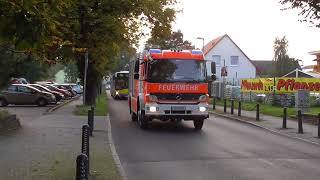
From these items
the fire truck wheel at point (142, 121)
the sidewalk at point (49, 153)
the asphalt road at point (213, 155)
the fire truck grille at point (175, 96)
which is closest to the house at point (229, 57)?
the fire truck wheel at point (142, 121)

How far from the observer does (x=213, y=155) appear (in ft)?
48.4

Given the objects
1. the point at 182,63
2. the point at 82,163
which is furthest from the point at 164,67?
the point at 82,163

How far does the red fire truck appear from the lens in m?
21.2

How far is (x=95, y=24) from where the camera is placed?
1277 inches

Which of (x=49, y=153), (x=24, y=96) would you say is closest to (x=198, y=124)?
(x=49, y=153)

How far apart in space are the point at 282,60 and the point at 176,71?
93638 millimetres

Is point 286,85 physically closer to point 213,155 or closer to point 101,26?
point 101,26

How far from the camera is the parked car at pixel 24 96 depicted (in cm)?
4047

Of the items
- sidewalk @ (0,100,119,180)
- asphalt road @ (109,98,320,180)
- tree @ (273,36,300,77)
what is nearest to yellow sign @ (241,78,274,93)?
asphalt road @ (109,98,320,180)

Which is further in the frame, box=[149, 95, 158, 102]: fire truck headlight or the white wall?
the white wall

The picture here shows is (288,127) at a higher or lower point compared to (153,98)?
lower

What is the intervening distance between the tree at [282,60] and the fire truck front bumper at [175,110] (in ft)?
280

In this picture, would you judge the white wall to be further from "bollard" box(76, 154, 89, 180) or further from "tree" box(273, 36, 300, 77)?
"bollard" box(76, 154, 89, 180)

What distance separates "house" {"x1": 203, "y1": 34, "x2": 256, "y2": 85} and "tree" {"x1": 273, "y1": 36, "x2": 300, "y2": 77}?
1392cm
